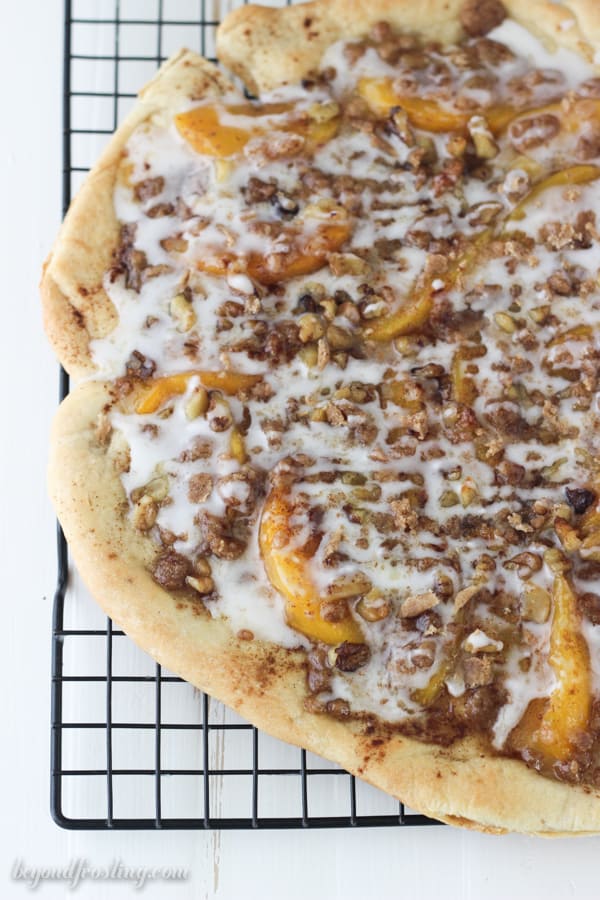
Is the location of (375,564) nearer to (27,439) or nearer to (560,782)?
(560,782)

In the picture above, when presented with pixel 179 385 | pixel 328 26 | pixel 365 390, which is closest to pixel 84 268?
pixel 179 385

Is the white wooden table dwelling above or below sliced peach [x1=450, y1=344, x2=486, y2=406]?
below

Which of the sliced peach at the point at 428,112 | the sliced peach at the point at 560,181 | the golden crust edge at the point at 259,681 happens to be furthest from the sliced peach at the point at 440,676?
the sliced peach at the point at 428,112

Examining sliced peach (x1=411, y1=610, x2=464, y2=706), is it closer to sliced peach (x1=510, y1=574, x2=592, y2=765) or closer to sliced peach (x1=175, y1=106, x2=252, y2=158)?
sliced peach (x1=510, y1=574, x2=592, y2=765)

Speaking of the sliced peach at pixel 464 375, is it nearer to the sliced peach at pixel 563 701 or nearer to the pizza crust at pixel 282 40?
the sliced peach at pixel 563 701

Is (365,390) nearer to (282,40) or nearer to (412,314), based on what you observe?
(412,314)

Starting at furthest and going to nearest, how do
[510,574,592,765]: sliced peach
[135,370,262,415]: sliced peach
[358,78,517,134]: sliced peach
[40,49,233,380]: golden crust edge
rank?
[358,78,517,134]: sliced peach < [40,49,233,380]: golden crust edge < [135,370,262,415]: sliced peach < [510,574,592,765]: sliced peach

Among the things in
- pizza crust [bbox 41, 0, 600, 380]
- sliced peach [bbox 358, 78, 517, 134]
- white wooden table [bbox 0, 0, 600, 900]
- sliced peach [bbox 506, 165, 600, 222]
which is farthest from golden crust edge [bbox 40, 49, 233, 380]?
sliced peach [bbox 506, 165, 600, 222]
